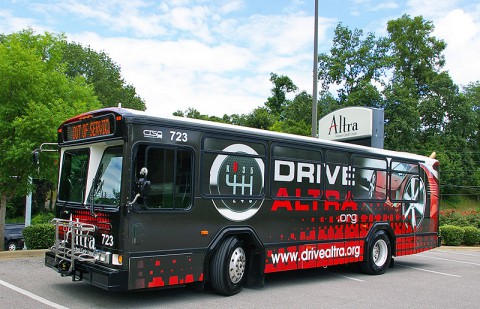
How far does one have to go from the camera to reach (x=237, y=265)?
319 inches

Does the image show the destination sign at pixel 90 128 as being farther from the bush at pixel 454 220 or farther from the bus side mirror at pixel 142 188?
the bush at pixel 454 220

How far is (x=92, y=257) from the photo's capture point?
7.04 metres

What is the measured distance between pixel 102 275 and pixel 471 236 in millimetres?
17395

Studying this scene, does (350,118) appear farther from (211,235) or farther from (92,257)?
(92,257)

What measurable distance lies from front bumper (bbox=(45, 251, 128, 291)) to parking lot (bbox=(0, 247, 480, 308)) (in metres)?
0.46

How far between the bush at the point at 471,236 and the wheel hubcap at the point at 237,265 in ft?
48.2

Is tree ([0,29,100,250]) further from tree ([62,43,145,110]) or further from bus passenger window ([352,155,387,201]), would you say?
tree ([62,43,145,110])

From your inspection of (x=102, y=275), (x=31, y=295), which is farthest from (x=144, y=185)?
(x=31, y=295)

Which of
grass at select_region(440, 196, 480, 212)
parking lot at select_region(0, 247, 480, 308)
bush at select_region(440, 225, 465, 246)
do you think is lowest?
parking lot at select_region(0, 247, 480, 308)

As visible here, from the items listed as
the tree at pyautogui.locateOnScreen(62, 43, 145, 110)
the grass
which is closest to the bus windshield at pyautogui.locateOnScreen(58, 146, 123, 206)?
the tree at pyautogui.locateOnScreen(62, 43, 145, 110)

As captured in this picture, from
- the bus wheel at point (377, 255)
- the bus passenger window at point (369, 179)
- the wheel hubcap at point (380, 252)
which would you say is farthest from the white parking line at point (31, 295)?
the wheel hubcap at point (380, 252)

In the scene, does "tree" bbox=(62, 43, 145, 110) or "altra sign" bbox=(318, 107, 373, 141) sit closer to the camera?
"altra sign" bbox=(318, 107, 373, 141)

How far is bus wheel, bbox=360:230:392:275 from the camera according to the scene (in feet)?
35.5

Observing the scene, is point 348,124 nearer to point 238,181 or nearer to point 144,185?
point 238,181
